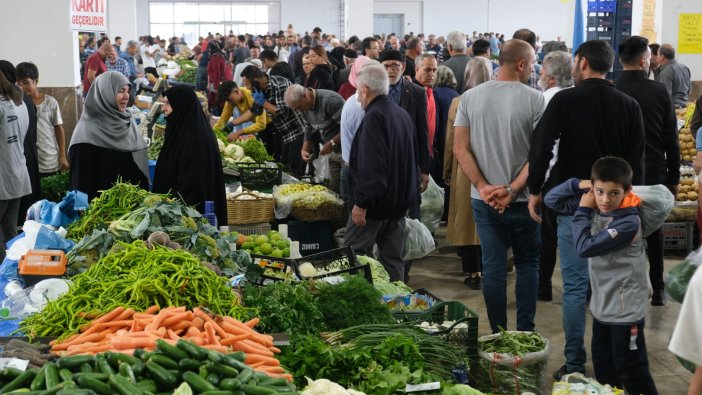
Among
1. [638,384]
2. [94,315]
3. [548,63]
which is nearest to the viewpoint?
[94,315]

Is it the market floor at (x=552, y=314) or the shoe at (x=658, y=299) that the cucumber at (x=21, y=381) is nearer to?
the market floor at (x=552, y=314)

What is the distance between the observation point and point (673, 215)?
8.59 meters

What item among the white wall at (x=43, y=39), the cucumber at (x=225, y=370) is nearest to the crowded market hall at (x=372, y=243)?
the cucumber at (x=225, y=370)

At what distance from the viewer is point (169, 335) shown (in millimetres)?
3518

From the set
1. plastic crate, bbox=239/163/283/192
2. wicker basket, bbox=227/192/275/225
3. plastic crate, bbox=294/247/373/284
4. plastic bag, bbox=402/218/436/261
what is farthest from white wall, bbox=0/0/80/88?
plastic crate, bbox=294/247/373/284

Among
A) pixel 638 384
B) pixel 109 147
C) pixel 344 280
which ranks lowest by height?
pixel 638 384

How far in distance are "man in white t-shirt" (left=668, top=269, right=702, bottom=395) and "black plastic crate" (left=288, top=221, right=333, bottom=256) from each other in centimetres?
554

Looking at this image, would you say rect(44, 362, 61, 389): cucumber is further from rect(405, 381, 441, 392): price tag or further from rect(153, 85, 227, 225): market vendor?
rect(153, 85, 227, 225): market vendor

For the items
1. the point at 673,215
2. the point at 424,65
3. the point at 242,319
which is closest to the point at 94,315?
the point at 242,319

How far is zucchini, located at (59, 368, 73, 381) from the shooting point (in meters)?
2.90

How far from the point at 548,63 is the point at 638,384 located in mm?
2707

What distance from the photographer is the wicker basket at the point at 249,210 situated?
25.2ft

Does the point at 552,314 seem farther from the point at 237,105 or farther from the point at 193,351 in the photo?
the point at 237,105

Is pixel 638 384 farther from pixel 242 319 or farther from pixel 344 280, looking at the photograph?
pixel 242 319
